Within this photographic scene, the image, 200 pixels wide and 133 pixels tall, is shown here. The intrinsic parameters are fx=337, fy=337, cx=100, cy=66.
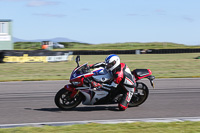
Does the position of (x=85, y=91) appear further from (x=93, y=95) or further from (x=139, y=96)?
(x=139, y=96)

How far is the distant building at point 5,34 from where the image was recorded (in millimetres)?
29922

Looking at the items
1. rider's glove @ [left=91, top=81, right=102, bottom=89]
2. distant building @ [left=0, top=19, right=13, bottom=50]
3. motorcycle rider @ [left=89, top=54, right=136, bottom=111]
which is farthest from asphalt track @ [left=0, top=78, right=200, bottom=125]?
distant building @ [left=0, top=19, right=13, bottom=50]

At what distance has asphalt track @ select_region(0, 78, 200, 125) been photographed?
6.70 metres

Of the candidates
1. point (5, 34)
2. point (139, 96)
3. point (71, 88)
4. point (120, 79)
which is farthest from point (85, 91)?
point (5, 34)

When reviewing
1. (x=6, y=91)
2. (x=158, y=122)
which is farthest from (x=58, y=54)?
(x=158, y=122)

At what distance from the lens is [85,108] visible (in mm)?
7652

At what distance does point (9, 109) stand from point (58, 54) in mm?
16575

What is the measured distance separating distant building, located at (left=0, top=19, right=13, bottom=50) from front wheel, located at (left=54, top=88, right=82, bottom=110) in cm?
2396

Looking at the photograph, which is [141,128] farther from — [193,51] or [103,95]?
[193,51]

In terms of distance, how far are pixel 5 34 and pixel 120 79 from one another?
24.7 m

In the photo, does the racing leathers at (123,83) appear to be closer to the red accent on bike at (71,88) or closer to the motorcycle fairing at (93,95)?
the motorcycle fairing at (93,95)

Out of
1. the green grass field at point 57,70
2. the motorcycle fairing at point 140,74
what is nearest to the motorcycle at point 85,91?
the motorcycle fairing at point 140,74

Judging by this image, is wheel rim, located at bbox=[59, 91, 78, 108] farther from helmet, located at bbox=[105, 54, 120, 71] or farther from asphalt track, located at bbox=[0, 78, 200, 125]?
helmet, located at bbox=[105, 54, 120, 71]

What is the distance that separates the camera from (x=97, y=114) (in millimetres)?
6988
